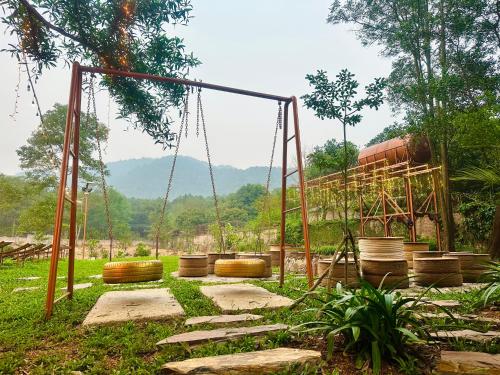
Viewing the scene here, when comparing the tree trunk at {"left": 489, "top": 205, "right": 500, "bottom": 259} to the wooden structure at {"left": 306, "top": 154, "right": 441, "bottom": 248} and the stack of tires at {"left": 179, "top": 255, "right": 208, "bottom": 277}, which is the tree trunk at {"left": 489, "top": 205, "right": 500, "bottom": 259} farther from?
the stack of tires at {"left": 179, "top": 255, "right": 208, "bottom": 277}

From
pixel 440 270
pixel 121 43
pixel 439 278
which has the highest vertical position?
pixel 121 43

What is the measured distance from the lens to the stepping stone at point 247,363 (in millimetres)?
1598

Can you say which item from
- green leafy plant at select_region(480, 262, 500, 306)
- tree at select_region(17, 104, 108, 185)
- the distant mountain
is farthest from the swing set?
the distant mountain

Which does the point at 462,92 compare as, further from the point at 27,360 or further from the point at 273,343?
the point at 27,360

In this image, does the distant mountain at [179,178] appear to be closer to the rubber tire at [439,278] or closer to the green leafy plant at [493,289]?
the rubber tire at [439,278]

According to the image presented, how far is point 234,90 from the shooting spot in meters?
4.21

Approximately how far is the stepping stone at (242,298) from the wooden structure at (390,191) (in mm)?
5491

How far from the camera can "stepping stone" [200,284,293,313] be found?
3.19 meters

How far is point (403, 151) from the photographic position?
11.0 metres

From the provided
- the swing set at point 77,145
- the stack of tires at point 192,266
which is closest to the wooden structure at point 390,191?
the stack of tires at point 192,266

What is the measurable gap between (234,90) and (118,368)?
11.1ft

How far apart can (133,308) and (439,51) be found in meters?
11.0

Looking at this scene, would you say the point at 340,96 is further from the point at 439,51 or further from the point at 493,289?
the point at 439,51

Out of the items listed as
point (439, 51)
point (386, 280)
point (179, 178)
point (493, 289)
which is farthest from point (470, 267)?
point (179, 178)
